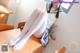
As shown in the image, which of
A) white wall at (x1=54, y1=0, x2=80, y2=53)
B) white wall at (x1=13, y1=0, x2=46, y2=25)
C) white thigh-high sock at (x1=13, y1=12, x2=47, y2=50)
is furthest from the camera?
white wall at (x1=13, y1=0, x2=46, y2=25)

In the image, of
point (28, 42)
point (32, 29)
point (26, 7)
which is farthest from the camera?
point (26, 7)

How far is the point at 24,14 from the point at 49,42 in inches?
A: 38.9

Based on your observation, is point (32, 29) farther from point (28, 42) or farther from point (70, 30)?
point (70, 30)

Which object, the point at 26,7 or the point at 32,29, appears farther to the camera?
the point at 26,7

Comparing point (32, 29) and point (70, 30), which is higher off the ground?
point (32, 29)

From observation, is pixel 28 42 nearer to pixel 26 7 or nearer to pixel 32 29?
pixel 32 29

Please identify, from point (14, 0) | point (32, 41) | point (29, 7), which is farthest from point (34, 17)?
point (14, 0)

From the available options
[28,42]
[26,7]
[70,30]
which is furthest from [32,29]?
[26,7]

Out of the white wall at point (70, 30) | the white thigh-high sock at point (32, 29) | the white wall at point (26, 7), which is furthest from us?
the white wall at point (26, 7)

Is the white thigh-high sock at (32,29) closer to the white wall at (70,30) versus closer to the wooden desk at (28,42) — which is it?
the wooden desk at (28,42)

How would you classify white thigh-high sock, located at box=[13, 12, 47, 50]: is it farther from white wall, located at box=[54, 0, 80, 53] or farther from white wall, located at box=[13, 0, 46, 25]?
white wall, located at box=[13, 0, 46, 25]

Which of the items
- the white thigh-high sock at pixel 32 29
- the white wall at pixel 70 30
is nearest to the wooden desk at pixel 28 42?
the white thigh-high sock at pixel 32 29

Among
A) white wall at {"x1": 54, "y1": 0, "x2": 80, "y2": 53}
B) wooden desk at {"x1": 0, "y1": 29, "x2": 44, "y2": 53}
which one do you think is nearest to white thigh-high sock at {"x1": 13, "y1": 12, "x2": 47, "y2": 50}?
wooden desk at {"x1": 0, "y1": 29, "x2": 44, "y2": 53}

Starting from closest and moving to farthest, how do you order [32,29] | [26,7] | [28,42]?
[32,29] < [28,42] < [26,7]
